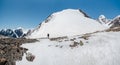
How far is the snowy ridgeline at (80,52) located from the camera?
33.3m

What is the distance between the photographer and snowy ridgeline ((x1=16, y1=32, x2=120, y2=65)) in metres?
33.3

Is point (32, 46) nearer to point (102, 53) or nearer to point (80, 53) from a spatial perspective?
point (80, 53)

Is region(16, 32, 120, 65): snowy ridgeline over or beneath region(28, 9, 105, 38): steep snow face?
beneath

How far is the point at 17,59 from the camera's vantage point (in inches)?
1314

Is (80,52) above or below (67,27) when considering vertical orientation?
below

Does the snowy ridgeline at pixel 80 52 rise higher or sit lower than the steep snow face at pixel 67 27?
lower

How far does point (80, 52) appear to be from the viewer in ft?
119

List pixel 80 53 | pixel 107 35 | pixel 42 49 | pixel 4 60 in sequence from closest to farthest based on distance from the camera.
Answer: pixel 4 60, pixel 80 53, pixel 42 49, pixel 107 35

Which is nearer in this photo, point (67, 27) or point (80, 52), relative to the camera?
point (80, 52)

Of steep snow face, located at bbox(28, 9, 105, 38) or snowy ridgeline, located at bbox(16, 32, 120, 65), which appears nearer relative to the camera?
snowy ridgeline, located at bbox(16, 32, 120, 65)

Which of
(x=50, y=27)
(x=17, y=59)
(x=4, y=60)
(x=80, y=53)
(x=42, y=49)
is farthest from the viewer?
(x=50, y=27)

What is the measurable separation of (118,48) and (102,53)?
11.3 ft

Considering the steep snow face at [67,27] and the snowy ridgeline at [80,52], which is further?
the steep snow face at [67,27]

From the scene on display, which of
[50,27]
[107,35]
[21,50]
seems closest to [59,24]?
[50,27]
